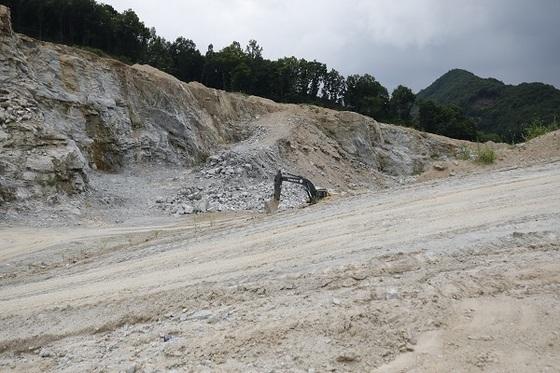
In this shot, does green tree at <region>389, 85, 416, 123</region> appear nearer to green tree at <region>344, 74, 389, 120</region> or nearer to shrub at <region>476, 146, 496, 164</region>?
green tree at <region>344, 74, 389, 120</region>

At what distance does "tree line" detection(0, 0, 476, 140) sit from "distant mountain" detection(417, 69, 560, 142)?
466 inches

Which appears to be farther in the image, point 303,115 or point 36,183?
point 303,115

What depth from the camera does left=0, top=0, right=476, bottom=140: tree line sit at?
135ft

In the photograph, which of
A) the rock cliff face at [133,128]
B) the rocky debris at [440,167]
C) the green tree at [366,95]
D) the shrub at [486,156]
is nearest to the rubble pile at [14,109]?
the rock cliff face at [133,128]

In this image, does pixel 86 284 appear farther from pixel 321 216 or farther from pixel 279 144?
pixel 279 144

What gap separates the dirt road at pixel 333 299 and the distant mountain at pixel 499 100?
4854 centimetres

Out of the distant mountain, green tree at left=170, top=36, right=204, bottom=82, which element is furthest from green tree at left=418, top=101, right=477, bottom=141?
green tree at left=170, top=36, right=204, bottom=82

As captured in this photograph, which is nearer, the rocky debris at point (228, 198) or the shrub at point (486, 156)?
the shrub at point (486, 156)

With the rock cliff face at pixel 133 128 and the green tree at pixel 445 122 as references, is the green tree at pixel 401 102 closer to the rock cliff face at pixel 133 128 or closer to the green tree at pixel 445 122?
the green tree at pixel 445 122

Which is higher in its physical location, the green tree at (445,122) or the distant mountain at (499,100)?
the distant mountain at (499,100)

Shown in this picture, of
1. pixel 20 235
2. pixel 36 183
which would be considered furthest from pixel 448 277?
pixel 36 183

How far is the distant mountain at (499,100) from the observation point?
204 feet

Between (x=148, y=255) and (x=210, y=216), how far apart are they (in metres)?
9.66

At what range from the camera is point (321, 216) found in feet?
28.9
